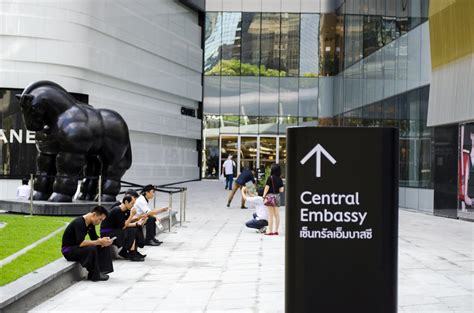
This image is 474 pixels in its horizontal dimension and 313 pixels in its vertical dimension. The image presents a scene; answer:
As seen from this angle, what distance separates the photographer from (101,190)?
61.2 ft

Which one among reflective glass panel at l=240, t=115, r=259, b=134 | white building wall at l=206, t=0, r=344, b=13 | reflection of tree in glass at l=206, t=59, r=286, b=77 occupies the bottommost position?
reflective glass panel at l=240, t=115, r=259, b=134

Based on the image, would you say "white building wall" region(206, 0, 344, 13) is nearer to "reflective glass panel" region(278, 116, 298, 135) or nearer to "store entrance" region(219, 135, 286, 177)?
"reflective glass panel" region(278, 116, 298, 135)

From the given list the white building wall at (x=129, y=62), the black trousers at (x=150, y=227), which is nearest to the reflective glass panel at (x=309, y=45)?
the white building wall at (x=129, y=62)

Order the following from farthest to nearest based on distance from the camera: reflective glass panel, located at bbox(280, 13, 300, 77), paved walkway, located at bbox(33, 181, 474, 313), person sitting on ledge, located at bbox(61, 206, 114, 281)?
1. reflective glass panel, located at bbox(280, 13, 300, 77)
2. person sitting on ledge, located at bbox(61, 206, 114, 281)
3. paved walkway, located at bbox(33, 181, 474, 313)

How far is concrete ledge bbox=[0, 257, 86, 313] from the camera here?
6.83 metres

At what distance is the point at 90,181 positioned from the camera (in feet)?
62.4

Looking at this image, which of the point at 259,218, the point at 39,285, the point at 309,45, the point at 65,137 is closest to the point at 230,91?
the point at 309,45

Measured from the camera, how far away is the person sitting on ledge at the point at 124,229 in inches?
423

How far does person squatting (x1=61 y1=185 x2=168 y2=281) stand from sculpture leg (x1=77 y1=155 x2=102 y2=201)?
20.2 ft

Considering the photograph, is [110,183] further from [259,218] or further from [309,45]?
[309,45]

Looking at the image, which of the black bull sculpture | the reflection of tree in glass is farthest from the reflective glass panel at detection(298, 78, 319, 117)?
the black bull sculpture

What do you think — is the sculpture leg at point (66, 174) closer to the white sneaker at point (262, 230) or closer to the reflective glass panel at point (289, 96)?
the white sneaker at point (262, 230)

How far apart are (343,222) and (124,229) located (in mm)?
7719

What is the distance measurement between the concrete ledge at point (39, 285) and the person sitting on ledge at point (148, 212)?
2818 mm
